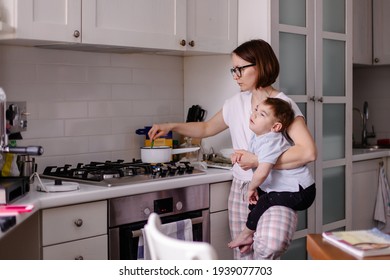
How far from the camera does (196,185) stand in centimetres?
320

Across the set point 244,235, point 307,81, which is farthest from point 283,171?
point 307,81

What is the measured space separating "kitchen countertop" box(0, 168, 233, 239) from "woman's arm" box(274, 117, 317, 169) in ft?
1.42

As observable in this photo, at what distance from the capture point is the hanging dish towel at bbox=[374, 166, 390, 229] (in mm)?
4637

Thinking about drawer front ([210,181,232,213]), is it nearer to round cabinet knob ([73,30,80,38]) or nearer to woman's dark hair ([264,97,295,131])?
woman's dark hair ([264,97,295,131])

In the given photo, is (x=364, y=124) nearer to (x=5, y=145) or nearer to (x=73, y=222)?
(x=73, y=222)

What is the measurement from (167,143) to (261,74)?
79cm

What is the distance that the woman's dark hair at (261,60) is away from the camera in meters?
3.15

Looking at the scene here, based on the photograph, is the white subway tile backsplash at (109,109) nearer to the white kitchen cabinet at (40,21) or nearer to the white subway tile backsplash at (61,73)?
the white subway tile backsplash at (61,73)

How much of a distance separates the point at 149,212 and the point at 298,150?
75cm

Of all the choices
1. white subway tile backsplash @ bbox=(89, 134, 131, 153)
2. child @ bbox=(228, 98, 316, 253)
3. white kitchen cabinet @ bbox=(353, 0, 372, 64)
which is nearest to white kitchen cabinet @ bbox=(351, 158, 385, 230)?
white kitchen cabinet @ bbox=(353, 0, 372, 64)

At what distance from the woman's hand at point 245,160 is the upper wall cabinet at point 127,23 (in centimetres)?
75

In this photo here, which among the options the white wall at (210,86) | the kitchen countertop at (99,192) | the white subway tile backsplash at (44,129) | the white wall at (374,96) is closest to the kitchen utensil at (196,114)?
the white wall at (210,86)

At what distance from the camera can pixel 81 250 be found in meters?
2.71
